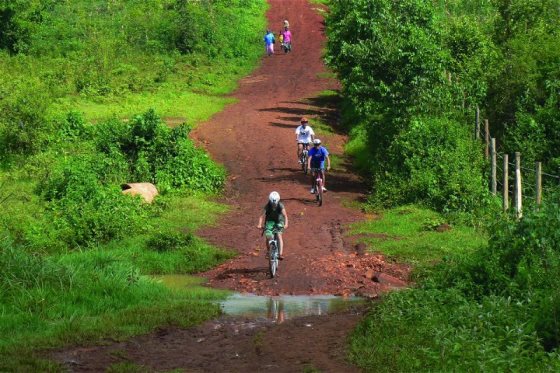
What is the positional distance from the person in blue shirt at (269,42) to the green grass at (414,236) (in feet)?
89.4

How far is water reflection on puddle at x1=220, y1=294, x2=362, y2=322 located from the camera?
14.6m

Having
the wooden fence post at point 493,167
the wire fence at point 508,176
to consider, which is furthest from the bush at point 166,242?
the wooden fence post at point 493,167

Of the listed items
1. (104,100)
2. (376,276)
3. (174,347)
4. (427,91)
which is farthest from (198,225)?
(104,100)

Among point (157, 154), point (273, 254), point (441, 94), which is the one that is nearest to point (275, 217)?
point (273, 254)

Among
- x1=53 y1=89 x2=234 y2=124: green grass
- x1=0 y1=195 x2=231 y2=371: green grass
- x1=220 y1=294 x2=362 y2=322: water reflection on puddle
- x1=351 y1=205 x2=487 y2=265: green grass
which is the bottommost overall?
x1=220 y1=294 x2=362 y2=322: water reflection on puddle

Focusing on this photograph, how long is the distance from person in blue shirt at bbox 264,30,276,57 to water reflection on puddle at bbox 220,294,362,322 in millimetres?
34277


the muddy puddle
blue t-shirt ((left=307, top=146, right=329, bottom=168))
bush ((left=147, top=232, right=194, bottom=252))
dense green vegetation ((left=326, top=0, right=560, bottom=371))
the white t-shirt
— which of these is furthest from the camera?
the white t-shirt

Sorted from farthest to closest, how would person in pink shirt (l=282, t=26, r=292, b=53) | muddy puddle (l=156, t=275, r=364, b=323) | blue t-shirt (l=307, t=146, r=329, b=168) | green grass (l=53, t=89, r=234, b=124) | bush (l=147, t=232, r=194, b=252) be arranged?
person in pink shirt (l=282, t=26, r=292, b=53) < green grass (l=53, t=89, r=234, b=124) < blue t-shirt (l=307, t=146, r=329, b=168) < bush (l=147, t=232, r=194, b=252) < muddy puddle (l=156, t=275, r=364, b=323)

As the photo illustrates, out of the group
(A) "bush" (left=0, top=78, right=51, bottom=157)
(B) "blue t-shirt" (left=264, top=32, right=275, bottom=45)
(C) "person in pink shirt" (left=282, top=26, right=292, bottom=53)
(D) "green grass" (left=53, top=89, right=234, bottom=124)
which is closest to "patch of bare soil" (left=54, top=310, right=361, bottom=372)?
(A) "bush" (left=0, top=78, right=51, bottom=157)

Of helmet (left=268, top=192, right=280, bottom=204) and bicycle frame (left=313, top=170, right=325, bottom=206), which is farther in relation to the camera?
bicycle frame (left=313, top=170, right=325, bottom=206)

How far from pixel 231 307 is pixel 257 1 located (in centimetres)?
4669

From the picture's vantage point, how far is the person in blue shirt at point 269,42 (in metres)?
49.2

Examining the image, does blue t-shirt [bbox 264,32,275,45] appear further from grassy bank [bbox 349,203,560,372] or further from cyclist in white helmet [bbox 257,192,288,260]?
grassy bank [bbox 349,203,560,372]

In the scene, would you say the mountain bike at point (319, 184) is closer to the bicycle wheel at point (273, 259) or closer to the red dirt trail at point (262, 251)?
the red dirt trail at point (262, 251)
